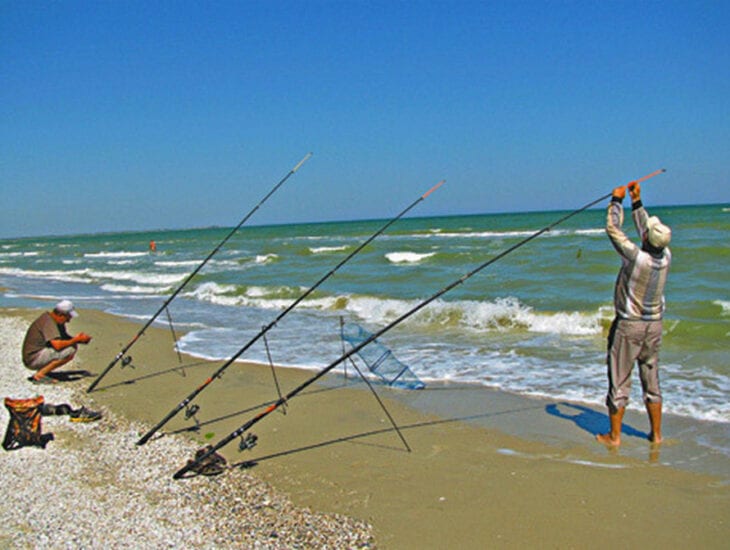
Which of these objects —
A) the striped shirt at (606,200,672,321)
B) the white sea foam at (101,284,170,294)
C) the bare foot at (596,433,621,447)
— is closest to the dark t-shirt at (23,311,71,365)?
the bare foot at (596,433,621,447)

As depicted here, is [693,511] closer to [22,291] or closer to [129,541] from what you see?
[129,541]

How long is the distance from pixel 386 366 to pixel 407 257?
732 inches

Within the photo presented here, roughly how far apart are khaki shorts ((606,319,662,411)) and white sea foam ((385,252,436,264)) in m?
19.5

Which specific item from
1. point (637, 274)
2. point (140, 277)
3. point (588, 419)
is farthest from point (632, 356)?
point (140, 277)

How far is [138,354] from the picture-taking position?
355 inches

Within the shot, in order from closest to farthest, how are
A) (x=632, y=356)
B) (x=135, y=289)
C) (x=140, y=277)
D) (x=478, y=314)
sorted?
(x=632, y=356), (x=478, y=314), (x=135, y=289), (x=140, y=277)

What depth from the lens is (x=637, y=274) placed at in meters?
4.32

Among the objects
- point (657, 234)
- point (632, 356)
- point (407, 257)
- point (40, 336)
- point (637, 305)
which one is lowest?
point (407, 257)

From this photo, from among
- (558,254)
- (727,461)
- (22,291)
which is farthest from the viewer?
(558,254)

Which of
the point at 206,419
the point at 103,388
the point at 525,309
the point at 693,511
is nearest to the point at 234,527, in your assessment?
the point at 206,419

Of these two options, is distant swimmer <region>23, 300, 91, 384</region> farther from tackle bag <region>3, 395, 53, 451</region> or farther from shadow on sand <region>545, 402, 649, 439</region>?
shadow on sand <region>545, 402, 649, 439</region>

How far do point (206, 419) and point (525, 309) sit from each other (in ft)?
22.8

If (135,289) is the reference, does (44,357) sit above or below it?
above

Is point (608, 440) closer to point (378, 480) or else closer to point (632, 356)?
point (632, 356)
